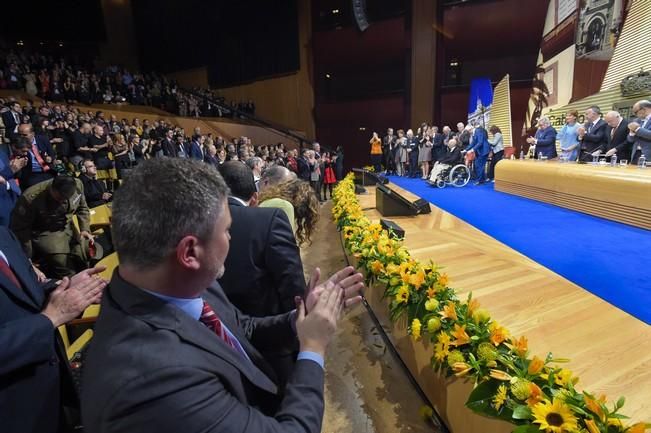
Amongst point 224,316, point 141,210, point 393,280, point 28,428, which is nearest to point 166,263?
point 141,210

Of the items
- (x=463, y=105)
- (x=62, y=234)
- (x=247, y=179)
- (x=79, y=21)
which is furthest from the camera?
(x=79, y=21)

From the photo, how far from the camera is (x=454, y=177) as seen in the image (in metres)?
7.12

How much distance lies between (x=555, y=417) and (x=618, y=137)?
5.04 metres

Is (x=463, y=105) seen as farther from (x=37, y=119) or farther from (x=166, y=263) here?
(x=166, y=263)

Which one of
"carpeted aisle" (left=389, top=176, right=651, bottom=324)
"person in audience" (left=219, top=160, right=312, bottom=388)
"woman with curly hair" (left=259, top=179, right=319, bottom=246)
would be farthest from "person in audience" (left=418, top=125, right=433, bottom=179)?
"person in audience" (left=219, top=160, right=312, bottom=388)

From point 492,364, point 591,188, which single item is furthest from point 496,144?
point 492,364

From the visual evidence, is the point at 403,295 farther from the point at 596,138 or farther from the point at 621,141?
the point at 596,138

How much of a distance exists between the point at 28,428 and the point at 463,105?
12.2 metres

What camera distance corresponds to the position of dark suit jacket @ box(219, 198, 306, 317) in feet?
4.48

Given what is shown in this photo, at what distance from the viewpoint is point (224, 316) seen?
0.95 metres

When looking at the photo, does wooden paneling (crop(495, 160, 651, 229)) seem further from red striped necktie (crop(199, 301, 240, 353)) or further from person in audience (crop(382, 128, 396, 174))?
person in audience (crop(382, 128, 396, 174))

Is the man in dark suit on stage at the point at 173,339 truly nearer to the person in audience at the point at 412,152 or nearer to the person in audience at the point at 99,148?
the person in audience at the point at 99,148

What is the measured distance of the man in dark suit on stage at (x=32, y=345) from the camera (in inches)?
33.8

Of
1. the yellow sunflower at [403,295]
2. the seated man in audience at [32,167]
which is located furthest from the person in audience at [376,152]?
the yellow sunflower at [403,295]
